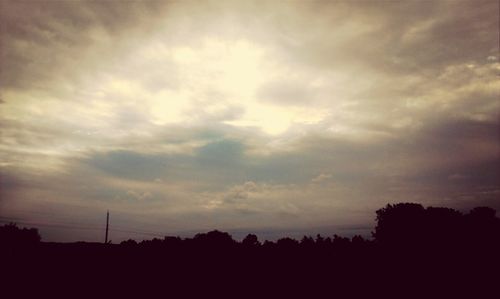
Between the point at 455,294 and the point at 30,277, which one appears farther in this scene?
the point at 455,294

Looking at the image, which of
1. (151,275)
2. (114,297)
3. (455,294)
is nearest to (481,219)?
(455,294)

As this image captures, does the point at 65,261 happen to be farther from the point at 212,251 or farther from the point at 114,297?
the point at 212,251

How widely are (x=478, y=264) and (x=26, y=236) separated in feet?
212

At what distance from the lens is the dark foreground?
2484cm

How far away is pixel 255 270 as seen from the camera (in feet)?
91.8

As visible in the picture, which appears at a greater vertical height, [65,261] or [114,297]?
[65,261]

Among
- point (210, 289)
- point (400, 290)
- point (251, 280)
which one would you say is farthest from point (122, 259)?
point (400, 290)

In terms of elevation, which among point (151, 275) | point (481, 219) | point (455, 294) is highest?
point (481, 219)

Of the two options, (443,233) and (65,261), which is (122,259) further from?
(443,233)

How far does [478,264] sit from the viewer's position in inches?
1190

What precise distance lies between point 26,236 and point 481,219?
222ft

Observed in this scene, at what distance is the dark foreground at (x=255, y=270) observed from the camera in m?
24.8

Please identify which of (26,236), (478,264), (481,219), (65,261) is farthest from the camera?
(26,236)

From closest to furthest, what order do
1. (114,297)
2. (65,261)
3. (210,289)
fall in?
(114,297) < (210,289) < (65,261)
